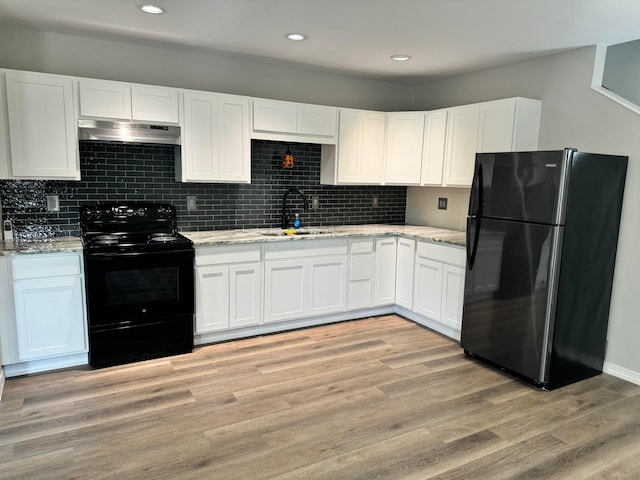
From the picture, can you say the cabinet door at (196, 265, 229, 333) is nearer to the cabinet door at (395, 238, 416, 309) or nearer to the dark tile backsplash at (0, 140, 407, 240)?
the dark tile backsplash at (0, 140, 407, 240)

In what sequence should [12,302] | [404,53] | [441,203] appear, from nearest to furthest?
1. [12,302]
2. [404,53]
3. [441,203]

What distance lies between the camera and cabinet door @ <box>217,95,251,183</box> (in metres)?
3.66

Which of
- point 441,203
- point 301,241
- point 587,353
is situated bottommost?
point 587,353

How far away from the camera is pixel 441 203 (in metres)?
4.67

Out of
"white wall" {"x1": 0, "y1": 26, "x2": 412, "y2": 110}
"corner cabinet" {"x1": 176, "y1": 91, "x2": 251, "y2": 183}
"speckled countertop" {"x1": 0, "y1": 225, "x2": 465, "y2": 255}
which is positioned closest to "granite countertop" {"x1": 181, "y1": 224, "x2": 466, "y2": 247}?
"speckled countertop" {"x1": 0, "y1": 225, "x2": 465, "y2": 255}

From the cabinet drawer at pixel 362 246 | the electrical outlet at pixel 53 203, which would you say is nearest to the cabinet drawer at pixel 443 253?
the cabinet drawer at pixel 362 246

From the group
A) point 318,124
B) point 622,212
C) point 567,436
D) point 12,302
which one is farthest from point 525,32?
point 12,302

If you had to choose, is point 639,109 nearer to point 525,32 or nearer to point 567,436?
point 525,32

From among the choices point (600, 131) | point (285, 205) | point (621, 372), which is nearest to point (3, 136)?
point (285, 205)

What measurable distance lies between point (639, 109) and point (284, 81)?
282 centimetres

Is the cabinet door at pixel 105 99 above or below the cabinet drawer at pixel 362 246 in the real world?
above

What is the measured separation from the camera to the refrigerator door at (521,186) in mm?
2789

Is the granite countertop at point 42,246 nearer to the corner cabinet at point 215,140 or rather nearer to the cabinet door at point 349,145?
the corner cabinet at point 215,140

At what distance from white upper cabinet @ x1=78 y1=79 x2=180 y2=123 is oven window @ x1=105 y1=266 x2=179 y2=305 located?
3.75ft
